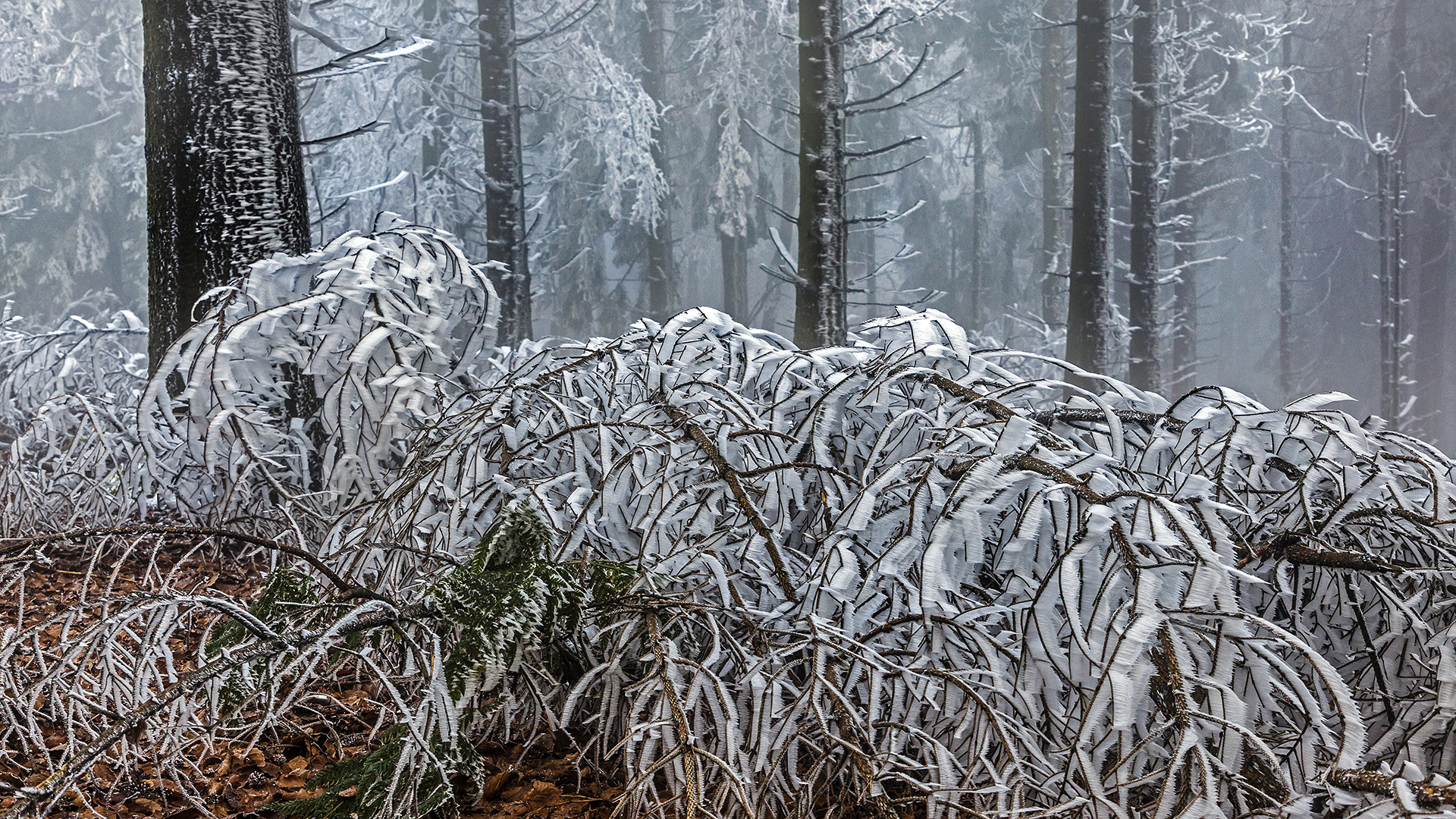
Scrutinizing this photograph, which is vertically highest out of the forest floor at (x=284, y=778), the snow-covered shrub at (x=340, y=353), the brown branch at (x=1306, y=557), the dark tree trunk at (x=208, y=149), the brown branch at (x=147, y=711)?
the dark tree trunk at (x=208, y=149)

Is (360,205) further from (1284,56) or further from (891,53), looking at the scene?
(1284,56)

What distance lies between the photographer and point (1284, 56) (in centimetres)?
1688

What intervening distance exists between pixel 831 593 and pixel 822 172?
14.4ft

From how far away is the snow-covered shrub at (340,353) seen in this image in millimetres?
2023

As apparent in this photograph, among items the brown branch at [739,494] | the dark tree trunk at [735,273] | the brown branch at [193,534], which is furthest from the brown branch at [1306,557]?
the dark tree trunk at [735,273]

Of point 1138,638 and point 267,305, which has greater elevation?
point 267,305

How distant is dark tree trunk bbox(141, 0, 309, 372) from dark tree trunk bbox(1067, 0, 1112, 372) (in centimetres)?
557

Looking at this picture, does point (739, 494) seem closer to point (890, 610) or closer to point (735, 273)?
point (890, 610)

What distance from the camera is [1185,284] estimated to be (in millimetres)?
14320

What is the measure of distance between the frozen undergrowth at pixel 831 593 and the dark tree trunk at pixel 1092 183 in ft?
17.9

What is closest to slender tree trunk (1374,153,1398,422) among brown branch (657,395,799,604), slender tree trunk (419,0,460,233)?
slender tree trunk (419,0,460,233)

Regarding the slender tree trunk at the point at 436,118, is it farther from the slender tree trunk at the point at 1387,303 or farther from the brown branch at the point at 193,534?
the slender tree trunk at the point at 1387,303

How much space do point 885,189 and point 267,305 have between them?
19516mm

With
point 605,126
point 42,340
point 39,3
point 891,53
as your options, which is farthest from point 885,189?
point 42,340
